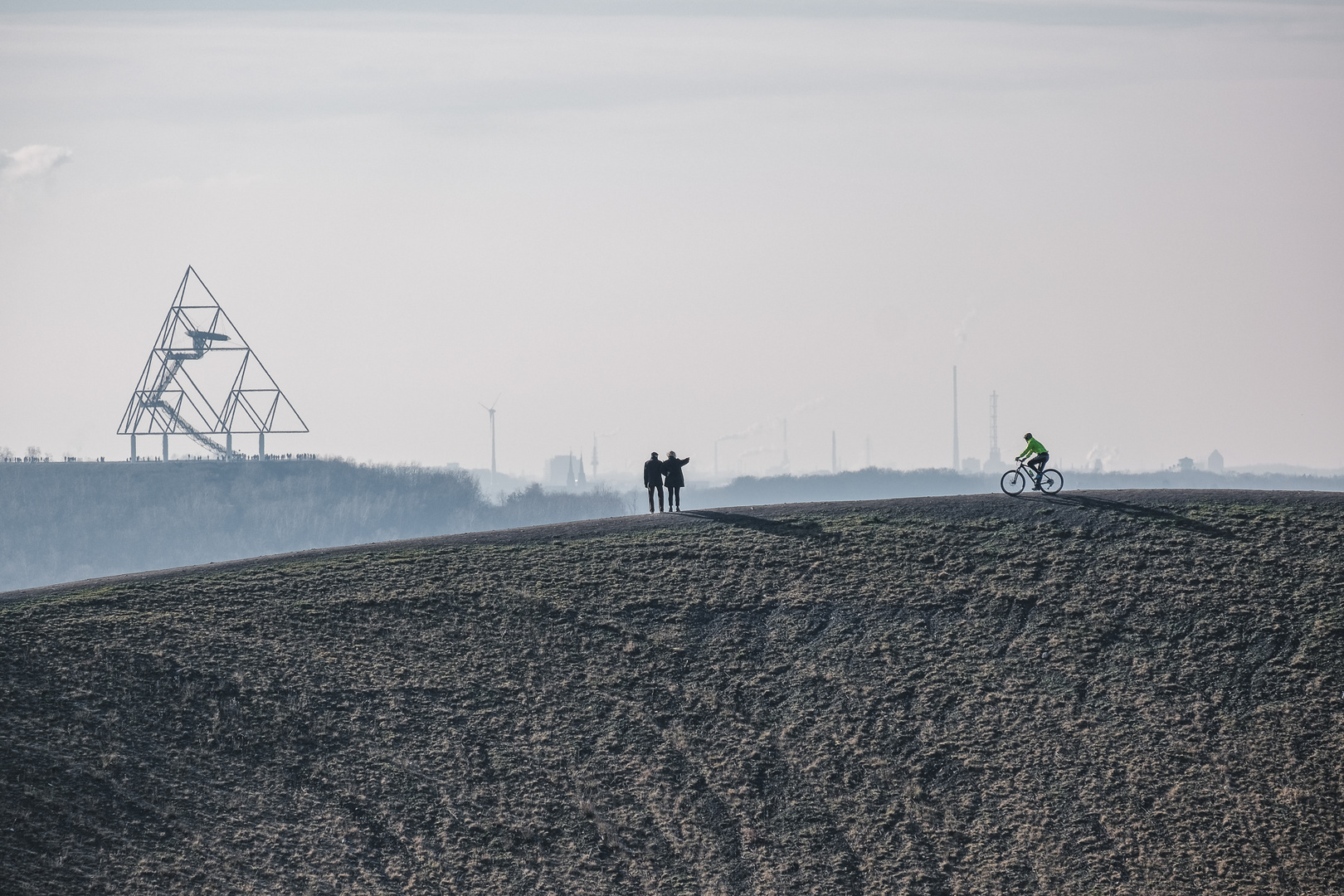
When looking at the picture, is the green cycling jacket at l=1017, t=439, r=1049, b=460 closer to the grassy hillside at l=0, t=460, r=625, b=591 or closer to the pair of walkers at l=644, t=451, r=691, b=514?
the pair of walkers at l=644, t=451, r=691, b=514

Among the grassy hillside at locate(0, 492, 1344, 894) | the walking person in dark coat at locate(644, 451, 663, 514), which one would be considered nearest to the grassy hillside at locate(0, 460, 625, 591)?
the walking person in dark coat at locate(644, 451, 663, 514)

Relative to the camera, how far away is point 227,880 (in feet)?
71.0

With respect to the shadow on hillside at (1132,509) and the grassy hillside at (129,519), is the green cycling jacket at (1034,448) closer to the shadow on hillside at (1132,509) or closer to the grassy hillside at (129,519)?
the shadow on hillside at (1132,509)

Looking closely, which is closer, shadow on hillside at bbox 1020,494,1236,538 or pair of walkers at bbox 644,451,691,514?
shadow on hillside at bbox 1020,494,1236,538

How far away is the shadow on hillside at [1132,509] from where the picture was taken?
32250mm

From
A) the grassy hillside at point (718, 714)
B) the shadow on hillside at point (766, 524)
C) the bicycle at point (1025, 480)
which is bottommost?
the grassy hillside at point (718, 714)

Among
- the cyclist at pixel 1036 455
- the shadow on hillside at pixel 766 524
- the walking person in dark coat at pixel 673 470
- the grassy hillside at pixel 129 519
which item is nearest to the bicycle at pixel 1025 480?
the cyclist at pixel 1036 455

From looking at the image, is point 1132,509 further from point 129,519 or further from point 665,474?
point 129,519

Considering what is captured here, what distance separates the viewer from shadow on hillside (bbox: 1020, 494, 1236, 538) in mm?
32250

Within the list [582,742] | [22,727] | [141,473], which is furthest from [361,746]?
[141,473]

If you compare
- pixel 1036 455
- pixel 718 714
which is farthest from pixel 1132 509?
pixel 718 714

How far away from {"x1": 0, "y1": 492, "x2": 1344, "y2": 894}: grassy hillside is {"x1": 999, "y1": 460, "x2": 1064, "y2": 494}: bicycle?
55.9 inches

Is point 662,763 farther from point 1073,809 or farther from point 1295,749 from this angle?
point 1295,749

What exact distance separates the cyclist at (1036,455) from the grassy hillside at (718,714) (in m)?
1.33
